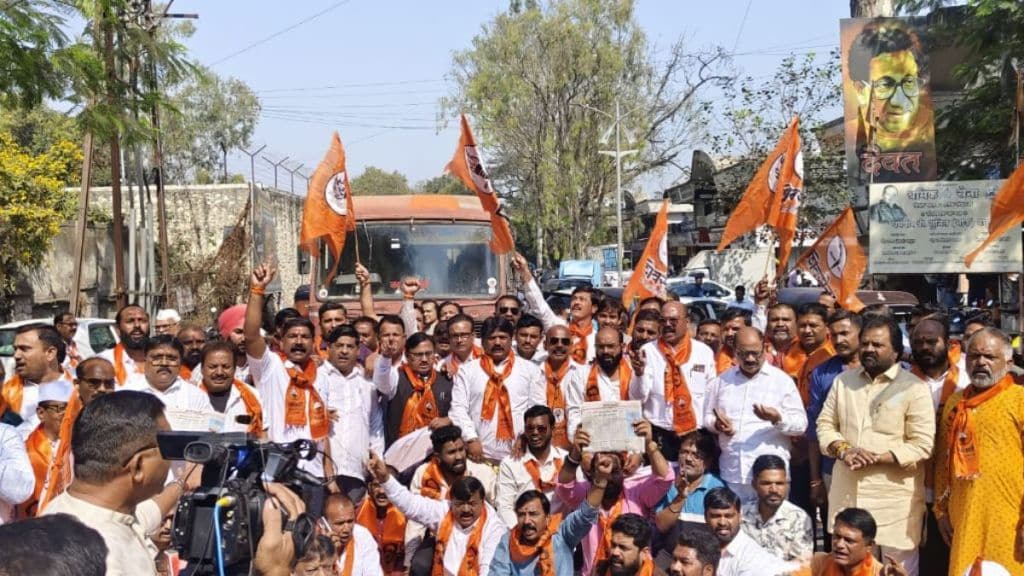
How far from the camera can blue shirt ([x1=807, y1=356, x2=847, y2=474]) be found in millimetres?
6828

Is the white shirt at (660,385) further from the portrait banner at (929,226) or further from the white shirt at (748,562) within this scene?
the portrait banner at (929,226)

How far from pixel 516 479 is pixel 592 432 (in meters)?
0.91

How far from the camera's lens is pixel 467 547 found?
6.28 metres

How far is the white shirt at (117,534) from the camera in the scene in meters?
2.88

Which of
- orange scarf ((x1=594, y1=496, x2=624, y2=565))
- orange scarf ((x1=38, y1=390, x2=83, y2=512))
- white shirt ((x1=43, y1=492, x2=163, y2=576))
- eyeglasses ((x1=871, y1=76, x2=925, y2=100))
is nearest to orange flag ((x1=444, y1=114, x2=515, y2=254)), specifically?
orange scarf ((x1=594, y1=496, x2=624, y2=565))

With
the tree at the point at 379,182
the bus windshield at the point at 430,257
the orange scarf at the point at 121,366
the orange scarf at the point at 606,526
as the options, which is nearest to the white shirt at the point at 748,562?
the orange scarf at the point at 606,526

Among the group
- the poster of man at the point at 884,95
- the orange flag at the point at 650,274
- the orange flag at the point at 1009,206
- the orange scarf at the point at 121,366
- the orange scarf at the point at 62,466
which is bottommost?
the orange scarf at the point at 62,466

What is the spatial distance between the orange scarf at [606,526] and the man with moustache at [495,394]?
3.51ft

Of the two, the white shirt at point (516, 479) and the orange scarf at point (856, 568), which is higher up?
the white shirt at point (516, 479)

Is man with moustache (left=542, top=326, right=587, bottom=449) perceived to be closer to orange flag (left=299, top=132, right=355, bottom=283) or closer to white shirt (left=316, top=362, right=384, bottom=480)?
white shirt (left=316, top=362, right=384, bottom=480)

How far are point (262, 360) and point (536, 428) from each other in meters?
1.60

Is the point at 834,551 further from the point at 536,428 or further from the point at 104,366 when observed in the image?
the point at 104,366

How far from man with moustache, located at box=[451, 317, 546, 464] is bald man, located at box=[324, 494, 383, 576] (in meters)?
1.17

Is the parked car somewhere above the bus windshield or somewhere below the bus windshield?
below
